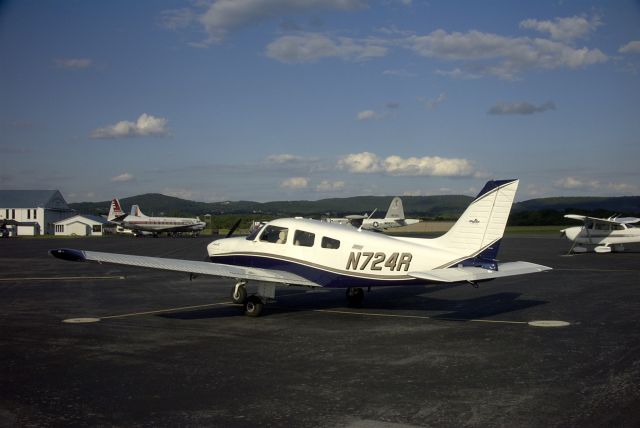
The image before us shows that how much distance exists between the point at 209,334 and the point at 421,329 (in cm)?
443

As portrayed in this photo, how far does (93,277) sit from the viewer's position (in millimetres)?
23938

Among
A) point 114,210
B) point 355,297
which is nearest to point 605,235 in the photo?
point 355,297

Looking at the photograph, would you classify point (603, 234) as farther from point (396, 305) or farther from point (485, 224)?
point (485, 224)

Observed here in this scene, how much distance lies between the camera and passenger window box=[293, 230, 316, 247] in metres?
14.4

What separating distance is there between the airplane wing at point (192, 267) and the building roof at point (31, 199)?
107059mm

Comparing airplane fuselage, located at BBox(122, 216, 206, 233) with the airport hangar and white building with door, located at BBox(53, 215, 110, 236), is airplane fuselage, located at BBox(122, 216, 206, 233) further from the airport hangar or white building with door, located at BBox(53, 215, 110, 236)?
the airport hangar

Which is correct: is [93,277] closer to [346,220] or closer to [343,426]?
[343,426]

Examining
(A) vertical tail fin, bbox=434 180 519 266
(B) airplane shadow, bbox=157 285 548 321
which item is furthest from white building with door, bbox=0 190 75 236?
(A) vertical tail fin, bbox=434 180 519 266

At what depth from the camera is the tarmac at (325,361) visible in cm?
666

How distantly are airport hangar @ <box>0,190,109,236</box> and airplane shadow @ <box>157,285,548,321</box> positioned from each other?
94910 mm

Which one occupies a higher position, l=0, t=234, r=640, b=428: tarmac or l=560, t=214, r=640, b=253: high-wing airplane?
l=560, t=214, r=640, b=253: high-wing airplane

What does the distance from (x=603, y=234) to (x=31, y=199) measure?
10530 centimetres

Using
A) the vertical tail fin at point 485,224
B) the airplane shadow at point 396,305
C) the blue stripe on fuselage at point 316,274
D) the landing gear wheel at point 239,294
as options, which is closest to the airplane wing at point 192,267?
the blue stripe on fuselage at point 316,274

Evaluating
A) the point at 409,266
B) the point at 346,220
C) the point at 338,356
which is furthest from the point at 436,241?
the point at 346,220
